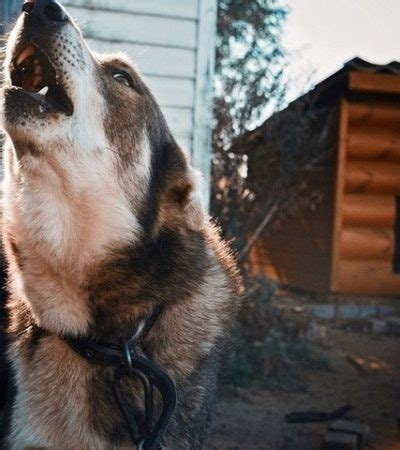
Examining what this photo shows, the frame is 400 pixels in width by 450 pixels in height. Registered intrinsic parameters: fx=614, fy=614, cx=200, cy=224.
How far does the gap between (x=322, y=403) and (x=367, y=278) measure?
157 inches

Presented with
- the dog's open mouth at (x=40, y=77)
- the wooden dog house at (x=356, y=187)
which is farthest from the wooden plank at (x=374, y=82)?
the dog's open mouth at (x=40, y=77)

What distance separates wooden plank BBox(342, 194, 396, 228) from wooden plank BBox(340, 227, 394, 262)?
88 mm

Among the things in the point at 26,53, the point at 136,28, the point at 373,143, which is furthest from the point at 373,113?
the point at 26,53

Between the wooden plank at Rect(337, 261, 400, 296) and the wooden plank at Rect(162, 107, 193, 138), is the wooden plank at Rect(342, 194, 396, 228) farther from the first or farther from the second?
the wooden plank at Rect(162, 107, 193, 138)

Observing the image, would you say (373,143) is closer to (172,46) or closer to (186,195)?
(172,46)

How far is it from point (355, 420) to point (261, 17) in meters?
11.5

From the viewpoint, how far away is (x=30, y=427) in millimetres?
2076

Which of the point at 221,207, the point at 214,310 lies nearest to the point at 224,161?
the point at 221,207

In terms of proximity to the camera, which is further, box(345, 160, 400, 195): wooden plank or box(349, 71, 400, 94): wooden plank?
box(345, 160, 400, 195): wooden plank

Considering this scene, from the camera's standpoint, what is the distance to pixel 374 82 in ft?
25.4

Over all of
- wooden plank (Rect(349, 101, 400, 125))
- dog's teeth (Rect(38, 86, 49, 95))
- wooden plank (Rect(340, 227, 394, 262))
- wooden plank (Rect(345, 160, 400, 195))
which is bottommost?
wooden plank (Rect(340, 227, 394, 262))

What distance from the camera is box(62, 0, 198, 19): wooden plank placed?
517cm

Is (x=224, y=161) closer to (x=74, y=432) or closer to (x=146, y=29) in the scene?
(x=146, y=29)

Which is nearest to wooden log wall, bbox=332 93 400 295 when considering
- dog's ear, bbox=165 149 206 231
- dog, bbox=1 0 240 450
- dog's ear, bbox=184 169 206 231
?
dog's ear, bbox=165 149 206 231
